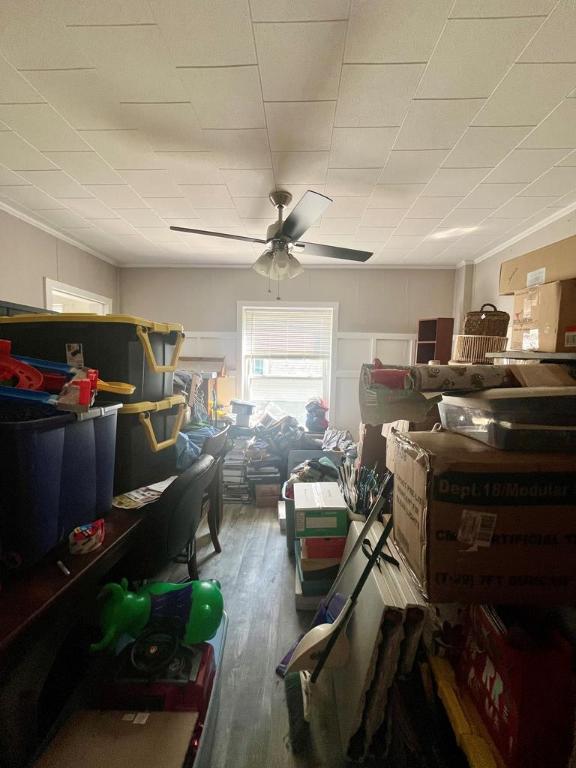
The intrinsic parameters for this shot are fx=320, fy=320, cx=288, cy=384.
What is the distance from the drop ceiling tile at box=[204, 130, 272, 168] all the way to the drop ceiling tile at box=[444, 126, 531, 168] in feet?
3.43

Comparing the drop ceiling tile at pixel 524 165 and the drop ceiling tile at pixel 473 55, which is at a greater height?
the drop ceiling tile at pixel 524 165

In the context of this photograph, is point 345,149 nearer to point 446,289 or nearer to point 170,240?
point 170,240

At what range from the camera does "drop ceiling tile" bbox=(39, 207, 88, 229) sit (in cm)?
268

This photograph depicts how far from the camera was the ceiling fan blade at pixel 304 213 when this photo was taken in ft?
5.53

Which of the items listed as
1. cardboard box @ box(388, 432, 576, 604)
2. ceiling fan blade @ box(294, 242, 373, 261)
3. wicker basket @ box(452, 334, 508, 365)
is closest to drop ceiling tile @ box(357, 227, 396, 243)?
ceiling fan blade @ box(294, 242, 373, 261)

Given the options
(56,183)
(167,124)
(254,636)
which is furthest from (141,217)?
(254,636)

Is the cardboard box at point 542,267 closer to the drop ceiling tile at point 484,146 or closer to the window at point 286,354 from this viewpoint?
the drop ceiling tile at point 484,146

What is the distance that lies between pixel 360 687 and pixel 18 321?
1953 millimetres

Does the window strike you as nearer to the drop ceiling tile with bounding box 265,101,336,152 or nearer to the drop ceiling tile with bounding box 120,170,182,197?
the drop ceiling tile with bounding box 120,170,182,197

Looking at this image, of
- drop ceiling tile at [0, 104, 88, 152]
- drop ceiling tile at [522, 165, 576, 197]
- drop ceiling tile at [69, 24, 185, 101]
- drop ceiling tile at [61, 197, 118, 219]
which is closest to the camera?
drop ceiling tile at [69, 24, 185, 101]

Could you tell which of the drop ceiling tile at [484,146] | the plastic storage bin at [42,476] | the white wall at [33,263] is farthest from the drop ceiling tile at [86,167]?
the drop ceiling tile at [484,146]

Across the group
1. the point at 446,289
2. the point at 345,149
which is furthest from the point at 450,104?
the point at 446,289

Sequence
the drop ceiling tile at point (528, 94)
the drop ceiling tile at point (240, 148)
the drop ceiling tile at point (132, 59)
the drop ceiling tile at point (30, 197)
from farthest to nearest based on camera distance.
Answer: the drop ceiling tile at point (30, 197) < the drop ceiling tile at point (240, 148) < the drop ceiling tile at point (528, 94) < the drop ceiling tile at point (132, 59)

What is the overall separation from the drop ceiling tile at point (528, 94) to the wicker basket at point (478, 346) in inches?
57.3
